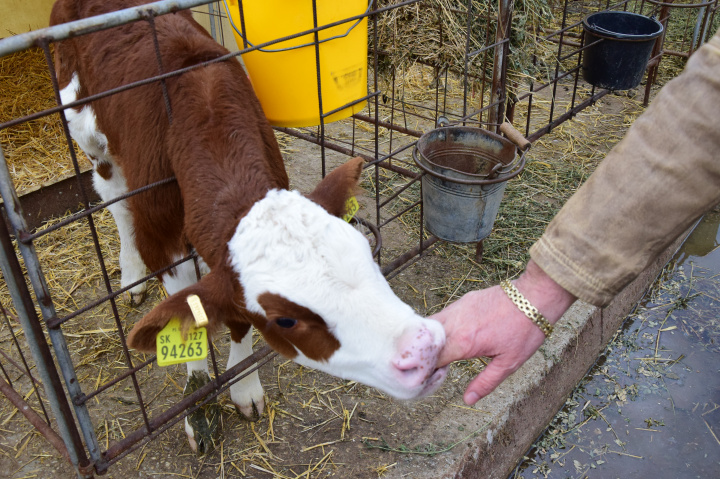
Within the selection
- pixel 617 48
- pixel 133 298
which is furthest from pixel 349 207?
pixel 617 48

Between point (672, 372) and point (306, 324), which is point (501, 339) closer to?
point (306, 324)

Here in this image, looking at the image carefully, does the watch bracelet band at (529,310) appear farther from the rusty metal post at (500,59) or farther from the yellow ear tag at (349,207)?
the rusty metal post at (500,59)

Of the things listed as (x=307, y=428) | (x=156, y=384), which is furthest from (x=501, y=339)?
(x=156, y=384)

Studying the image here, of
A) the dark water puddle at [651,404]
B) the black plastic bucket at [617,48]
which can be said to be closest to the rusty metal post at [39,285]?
the dark water puddle at [651,404]

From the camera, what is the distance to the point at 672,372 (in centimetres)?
337

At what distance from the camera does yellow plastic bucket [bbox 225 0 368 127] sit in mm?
2500

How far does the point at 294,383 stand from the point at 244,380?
0.36 m

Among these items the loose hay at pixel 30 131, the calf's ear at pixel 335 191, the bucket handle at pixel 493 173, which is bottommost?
the loose hay at pixel 30 131

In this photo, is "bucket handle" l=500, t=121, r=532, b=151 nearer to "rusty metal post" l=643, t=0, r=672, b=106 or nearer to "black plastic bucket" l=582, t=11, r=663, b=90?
"black plastic bucket" l=582, t=11, r=663, b=90

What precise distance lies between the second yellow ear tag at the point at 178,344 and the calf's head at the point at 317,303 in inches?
1.8

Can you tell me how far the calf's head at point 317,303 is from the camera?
1.78 metres

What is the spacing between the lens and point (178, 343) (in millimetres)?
2066

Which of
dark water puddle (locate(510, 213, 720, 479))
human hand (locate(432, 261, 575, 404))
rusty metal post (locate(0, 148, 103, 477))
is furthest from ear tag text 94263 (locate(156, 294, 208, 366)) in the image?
dark water puddle (locate(510, 213, 720, 479))

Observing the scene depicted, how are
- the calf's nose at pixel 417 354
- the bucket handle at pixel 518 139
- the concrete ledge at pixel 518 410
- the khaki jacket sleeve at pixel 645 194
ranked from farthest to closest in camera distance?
1. the bucket handle at pixel 518 139
2. the concrete ledge at pixel 518 410
3. the calf's nose at pixel 417 354
4. the khaki jacket sleeve at pixel 645 194
